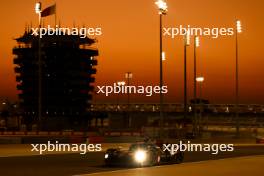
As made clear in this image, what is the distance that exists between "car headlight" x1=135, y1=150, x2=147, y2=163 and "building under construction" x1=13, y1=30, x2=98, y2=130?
114472mm

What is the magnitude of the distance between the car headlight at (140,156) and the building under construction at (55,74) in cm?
11447

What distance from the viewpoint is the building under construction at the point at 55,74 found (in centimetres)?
14338

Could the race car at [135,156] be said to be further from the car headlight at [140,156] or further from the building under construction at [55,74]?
the building under construction at [55,74]

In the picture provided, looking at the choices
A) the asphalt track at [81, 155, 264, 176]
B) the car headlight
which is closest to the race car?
the car headlight

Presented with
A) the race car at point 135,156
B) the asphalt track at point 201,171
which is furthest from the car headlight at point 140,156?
the asphalt track at point 201,171

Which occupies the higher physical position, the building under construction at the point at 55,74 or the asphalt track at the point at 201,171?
Result: the building under construction at the point at 55,74

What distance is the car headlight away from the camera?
88.2 feet

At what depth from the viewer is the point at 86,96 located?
500 ft

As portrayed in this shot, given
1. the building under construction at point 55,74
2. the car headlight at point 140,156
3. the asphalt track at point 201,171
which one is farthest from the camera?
the building under construction at point 55,74

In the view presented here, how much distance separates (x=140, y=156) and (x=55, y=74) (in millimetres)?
119045

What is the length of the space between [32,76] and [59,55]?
8198 millimetres

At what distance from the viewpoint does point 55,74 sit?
144500 millimetres

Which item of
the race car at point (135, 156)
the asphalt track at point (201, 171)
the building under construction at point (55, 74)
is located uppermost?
the building under construction at point (55, 74)

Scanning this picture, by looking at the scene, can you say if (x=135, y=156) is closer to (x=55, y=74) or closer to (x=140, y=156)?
(x=140, y=156)
